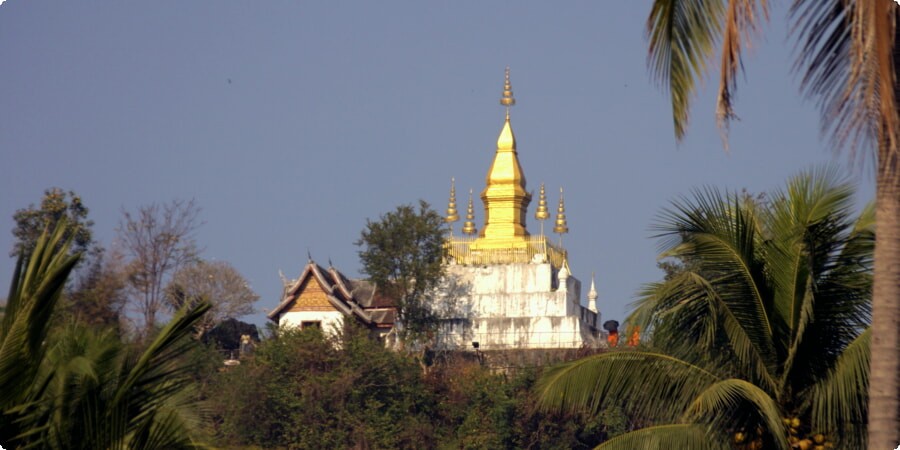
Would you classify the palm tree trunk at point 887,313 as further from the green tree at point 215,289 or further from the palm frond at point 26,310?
the green tree at point 215,289

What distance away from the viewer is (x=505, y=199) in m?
58.9

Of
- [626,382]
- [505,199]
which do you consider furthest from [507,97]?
[626,382]

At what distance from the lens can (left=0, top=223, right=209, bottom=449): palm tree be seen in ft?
29.6

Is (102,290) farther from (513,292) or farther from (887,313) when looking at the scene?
(887,313)

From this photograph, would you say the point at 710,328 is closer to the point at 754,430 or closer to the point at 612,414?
the point at 754,430

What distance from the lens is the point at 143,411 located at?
9391 millimetres

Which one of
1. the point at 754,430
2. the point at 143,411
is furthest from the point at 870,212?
the point at 143,411

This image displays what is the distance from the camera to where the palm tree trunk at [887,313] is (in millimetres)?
9008

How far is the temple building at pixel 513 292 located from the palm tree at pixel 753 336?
124ft

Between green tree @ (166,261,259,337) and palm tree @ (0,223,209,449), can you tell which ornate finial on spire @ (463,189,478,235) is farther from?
palm tree @ (0,223,209,449)

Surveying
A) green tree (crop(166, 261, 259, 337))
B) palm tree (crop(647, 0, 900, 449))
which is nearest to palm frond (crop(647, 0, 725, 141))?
palm tree (crop(647, 0, 900, 449))

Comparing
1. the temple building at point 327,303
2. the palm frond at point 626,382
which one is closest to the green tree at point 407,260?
the temple building at point 327,303

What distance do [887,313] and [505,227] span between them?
160 feet

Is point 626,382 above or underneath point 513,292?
underneath
